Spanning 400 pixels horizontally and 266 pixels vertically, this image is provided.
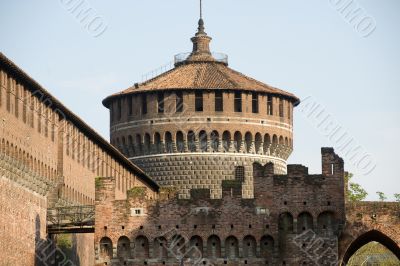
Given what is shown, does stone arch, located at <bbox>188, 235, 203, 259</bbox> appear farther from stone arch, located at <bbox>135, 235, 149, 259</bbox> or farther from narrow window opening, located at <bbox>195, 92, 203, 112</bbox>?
narrow window opening, located at <bbox>195, 92, 203, 112</bbox>

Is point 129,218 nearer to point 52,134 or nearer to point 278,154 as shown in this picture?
point 52,134

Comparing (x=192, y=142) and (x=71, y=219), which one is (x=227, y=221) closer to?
(x=71, y=219)

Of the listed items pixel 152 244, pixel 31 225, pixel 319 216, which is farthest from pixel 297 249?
pixel 31 225

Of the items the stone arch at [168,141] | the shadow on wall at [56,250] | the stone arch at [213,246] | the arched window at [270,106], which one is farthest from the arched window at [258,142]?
the stone arch at [213,246]

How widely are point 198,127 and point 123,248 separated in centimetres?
3632

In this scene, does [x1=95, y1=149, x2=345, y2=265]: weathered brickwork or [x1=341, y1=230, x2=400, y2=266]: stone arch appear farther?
[x1=341, y1=230, x2=400, y2=266]: stone arch

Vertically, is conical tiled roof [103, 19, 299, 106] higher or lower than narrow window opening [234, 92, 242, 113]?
higher

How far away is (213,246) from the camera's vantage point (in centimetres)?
6500

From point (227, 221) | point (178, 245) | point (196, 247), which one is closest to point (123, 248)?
point (178, 245)

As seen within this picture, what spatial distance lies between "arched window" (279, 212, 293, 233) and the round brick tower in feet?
109

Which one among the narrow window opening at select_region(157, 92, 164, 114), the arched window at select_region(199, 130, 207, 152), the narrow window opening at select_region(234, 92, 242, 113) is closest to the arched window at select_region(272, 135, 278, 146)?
the narrow window opening at select_region(234, 92, 242, 113)

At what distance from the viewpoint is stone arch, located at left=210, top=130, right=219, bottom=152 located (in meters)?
101

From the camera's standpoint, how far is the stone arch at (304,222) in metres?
64.8

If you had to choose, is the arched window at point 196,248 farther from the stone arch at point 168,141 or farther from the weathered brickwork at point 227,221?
the stone arch at point 168,141
